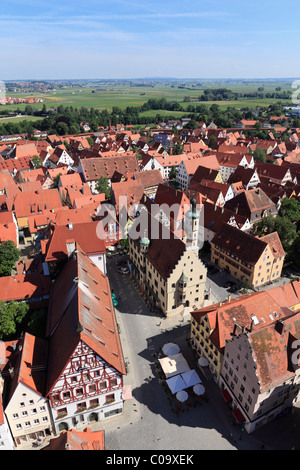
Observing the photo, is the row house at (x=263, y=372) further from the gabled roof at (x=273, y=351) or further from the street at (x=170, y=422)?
the street at (x=170, y=422)

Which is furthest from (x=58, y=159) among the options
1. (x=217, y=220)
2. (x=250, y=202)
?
(x=250, y=202)

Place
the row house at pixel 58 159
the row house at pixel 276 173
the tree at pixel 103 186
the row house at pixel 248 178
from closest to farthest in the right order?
the tree at pixel 103 186
the row house at pixel 248 178
the row house at pixel 276 173
the row house at pixel 58 159

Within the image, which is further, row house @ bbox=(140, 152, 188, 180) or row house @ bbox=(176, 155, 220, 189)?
row house @ bbox=(140, 152, 188, 180)

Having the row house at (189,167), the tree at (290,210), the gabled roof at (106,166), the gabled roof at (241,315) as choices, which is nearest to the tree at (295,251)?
the tree at (290,210)

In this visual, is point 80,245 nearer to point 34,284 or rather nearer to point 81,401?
point 34,284

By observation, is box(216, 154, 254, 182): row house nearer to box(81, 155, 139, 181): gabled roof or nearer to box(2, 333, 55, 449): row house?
box(81, 155, 139, 181): gabled roof

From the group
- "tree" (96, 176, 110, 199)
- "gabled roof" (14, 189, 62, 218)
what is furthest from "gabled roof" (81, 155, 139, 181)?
"gabled roof" (14, 189, 62, 218)
